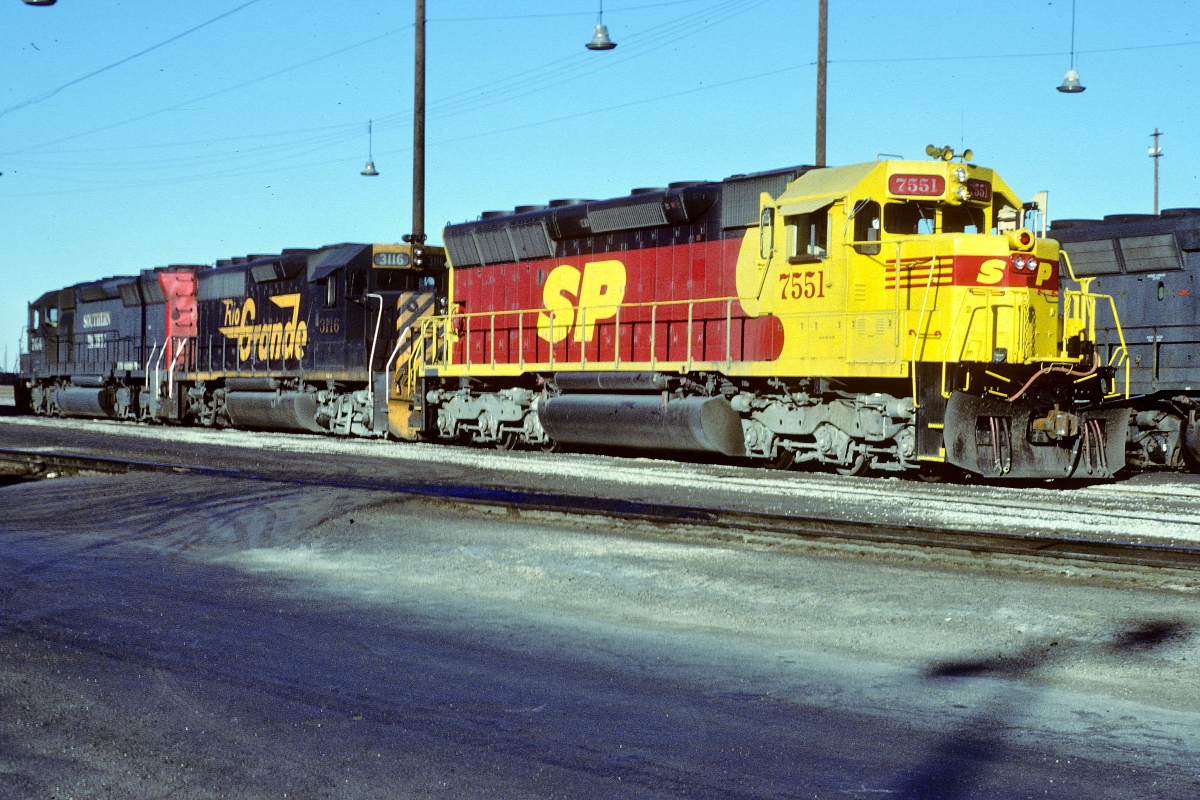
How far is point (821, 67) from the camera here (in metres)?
22.1

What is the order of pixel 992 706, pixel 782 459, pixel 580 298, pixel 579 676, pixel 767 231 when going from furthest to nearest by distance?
pixel 580 298 → pixel 782 459 → pixel 767 231 → pixel 579 676 → pixel 992 706

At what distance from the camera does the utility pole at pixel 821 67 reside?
2167 cm

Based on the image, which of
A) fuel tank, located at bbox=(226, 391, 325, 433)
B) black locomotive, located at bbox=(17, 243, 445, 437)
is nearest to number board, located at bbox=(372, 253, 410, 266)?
black locomotive, located at bbox=(17, 243, 445, 437)

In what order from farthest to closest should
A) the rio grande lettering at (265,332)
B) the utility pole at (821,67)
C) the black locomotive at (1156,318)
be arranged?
the rio grande lettering at (265,332) < the utility pole at (821,67) < the black locomotive at (1156,318)

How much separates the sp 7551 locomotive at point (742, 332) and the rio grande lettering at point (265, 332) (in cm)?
14

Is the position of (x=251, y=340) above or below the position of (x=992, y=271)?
below

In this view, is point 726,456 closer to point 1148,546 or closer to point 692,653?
point 1148,546

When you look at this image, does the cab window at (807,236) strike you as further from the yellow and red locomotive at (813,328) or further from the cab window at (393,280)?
the cab window at (393,280)

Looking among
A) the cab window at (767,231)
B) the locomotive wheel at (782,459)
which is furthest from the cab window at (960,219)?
the locomotive wheel at (782,459)

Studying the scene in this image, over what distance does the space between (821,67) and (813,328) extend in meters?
9.00

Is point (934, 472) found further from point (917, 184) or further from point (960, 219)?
point (917, 184)

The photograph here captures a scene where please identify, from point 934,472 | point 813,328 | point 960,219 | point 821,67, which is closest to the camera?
point 960,219

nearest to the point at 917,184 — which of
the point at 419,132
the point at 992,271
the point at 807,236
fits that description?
the point at 992,271

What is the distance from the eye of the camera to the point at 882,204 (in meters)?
13.9
